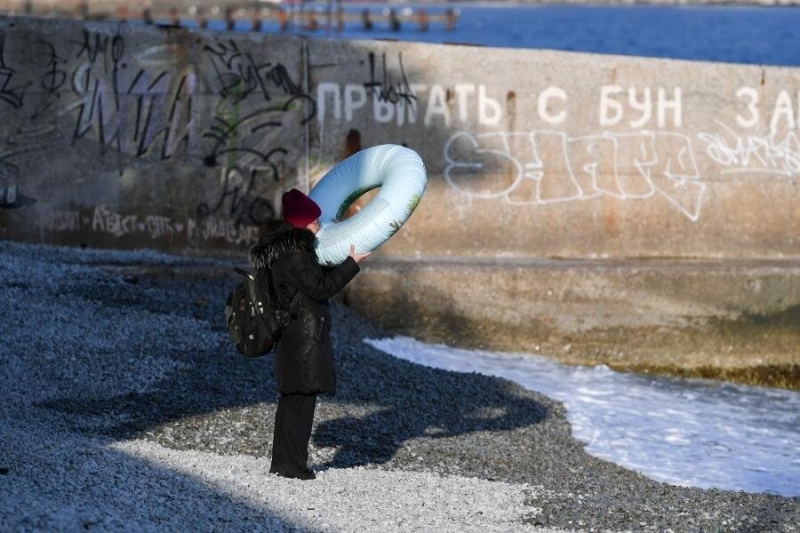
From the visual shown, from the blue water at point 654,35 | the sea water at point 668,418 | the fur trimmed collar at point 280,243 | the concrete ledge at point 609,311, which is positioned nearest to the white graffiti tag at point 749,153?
the concrete ledge at point 609,311

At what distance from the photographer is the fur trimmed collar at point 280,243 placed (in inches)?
267

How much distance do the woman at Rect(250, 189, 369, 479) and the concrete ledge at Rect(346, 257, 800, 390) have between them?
503 cm

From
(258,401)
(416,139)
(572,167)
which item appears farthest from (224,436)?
(572,167)

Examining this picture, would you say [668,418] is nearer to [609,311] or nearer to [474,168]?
[609,311]

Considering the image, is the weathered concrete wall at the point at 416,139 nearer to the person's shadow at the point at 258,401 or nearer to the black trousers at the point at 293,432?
the person's shadow at the point at 258,401

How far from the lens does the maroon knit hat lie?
6.85 m

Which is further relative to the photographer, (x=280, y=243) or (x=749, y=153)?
(x=749, y=153)

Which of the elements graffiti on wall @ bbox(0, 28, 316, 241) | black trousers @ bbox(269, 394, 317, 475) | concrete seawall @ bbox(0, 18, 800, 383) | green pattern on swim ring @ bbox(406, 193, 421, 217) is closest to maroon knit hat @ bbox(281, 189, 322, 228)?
green pattern on swim ring @ bbox(406, 193, 421, 217)

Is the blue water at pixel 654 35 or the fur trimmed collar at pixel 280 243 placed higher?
the blue water at pixel 654 35

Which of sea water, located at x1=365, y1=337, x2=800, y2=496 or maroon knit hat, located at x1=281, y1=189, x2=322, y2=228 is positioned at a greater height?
maroon knit hat, located at x1=281, y1=189, x2=322, y2=228

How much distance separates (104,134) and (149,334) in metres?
2.81

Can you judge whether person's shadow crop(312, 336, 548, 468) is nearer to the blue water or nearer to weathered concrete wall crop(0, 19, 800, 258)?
weathered concrete wall crop(0, 19, 800, 258)

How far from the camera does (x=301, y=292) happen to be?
6809 mm

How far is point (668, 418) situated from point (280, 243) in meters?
5.04
